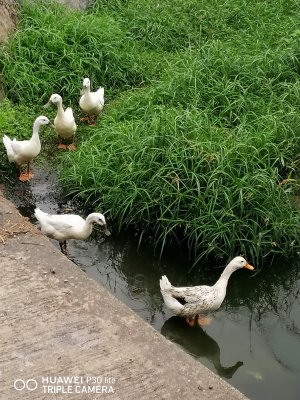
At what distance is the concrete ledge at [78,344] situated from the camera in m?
4.11

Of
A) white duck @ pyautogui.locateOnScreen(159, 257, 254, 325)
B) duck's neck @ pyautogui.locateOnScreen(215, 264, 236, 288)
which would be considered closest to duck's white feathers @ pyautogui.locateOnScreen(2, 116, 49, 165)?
white duck @ pyautogui.locateOnScreen(159, 257, 254, 325)

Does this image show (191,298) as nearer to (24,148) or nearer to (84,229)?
(84,229)

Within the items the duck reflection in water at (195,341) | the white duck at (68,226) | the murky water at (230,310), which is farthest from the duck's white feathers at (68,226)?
the duck reflection in water at (195,341)

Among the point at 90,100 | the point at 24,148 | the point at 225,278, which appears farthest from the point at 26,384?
the point at 90,100

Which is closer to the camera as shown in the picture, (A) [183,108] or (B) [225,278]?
(B) [225,278]

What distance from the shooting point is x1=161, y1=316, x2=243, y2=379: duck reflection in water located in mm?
5195

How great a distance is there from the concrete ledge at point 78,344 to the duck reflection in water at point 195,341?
0.91 metres

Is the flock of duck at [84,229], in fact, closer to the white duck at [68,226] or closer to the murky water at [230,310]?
the white duck at [68,226]

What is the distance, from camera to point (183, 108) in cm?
771

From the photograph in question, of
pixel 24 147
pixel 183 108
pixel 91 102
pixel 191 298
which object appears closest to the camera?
pixel 191 298

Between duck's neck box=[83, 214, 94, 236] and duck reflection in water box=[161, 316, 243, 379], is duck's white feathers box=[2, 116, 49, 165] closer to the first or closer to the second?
duck's neck box=[83, 214, 94, 236]

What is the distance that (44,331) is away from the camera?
4.48 metres

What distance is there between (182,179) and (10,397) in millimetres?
2934

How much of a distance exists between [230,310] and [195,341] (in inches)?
19.9
